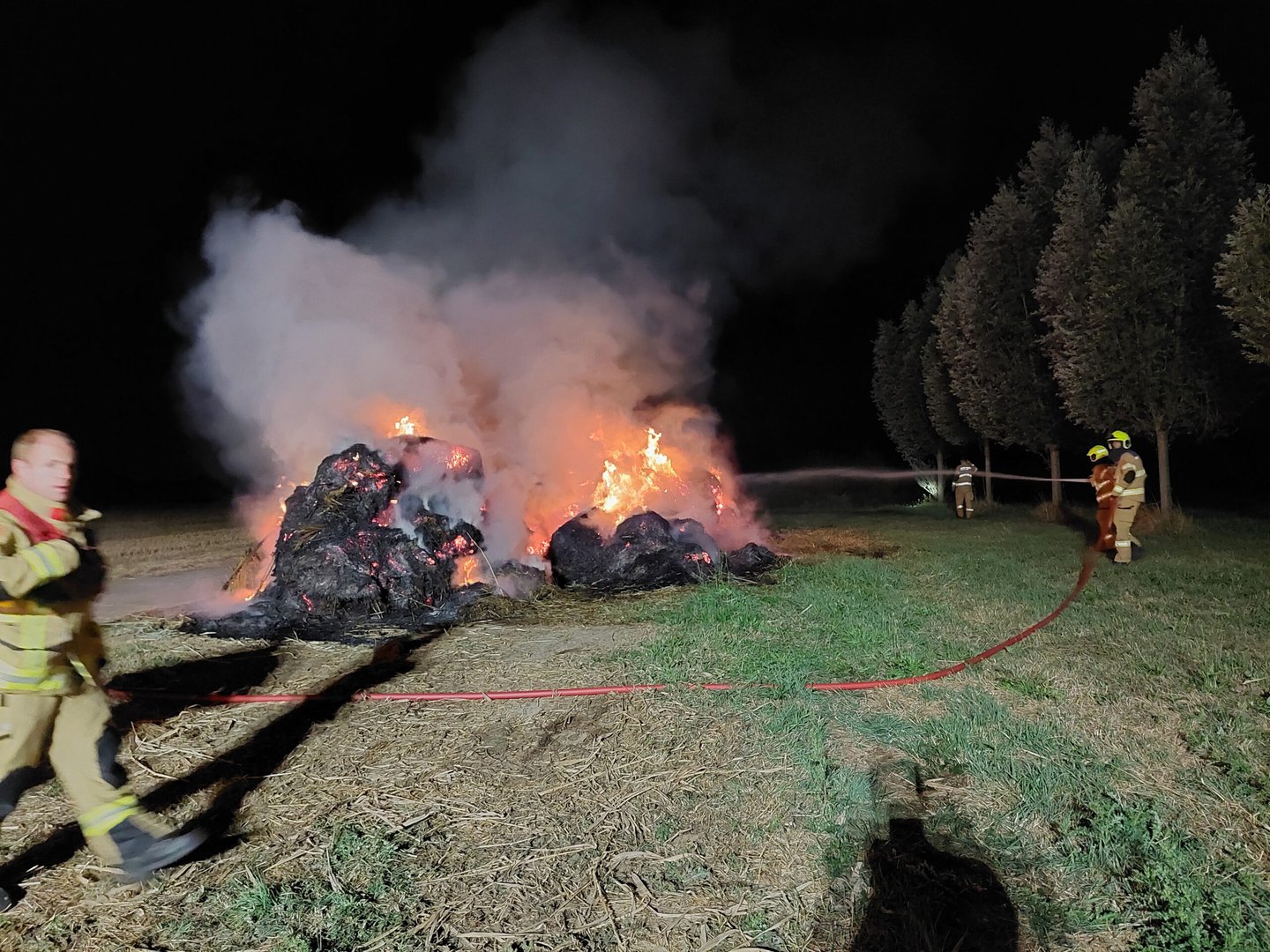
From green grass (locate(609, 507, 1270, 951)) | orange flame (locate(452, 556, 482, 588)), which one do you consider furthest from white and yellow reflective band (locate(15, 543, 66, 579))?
orange flame (locate(452, 556, 482, 588))

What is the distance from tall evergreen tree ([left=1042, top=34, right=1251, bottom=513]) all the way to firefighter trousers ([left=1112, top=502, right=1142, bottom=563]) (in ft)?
16.6

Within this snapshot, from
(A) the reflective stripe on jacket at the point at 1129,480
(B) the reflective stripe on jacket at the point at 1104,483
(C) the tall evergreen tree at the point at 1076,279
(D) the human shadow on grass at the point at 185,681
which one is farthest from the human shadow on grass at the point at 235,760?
(C) the tall evergreen tree at the point at 1076,279

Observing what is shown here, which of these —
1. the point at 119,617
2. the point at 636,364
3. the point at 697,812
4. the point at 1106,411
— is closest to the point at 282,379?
the point at 119,617

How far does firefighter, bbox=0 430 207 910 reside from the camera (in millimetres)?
2965

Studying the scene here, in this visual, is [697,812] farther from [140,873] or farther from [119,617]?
[119,617]

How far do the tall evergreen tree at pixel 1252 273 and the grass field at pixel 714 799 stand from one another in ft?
19.7

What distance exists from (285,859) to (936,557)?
10.1 meters

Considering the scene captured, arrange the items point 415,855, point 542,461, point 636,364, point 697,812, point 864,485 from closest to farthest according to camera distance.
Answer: point 415,855, point 697,812, point 542,461, point 636,364, point 864,485

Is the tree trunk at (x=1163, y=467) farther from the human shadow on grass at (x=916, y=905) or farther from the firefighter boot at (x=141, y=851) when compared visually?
the firefighter boot at (x=141, y=851)

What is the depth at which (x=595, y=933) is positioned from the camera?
9.31 feet

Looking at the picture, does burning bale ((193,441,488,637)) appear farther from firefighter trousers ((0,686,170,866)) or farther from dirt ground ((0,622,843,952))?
firefighter trousers ((0,686,170,866))

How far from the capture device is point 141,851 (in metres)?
3.20

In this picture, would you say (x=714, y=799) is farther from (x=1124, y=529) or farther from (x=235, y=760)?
(x=1124, y=529)

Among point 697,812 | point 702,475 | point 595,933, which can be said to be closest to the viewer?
point 595,933
